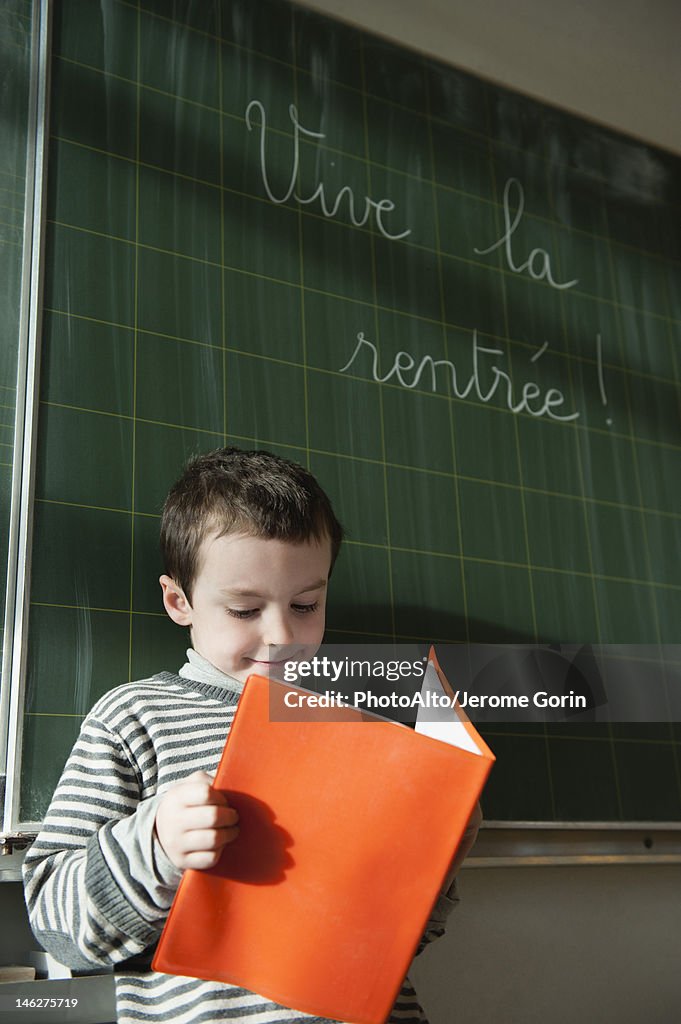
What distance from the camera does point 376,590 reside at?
1291 mm

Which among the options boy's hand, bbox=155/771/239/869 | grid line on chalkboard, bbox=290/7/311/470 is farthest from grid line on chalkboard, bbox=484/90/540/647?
boy's hand, bbox=155/771/239/869

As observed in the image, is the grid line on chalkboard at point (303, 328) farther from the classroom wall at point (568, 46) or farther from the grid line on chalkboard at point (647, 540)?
the grid line on chalkboard at point (647, 540)

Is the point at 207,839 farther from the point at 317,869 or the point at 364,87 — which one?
the point at 364,87

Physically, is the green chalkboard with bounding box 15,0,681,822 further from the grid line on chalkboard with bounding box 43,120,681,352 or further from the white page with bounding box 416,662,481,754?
the white page with bounding box 416,662,481,754

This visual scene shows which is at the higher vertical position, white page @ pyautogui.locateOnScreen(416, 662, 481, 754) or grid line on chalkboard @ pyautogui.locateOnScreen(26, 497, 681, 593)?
grid line on chalkboard @ pyautogui.locateOnScreen(26, 497, 681, 593)

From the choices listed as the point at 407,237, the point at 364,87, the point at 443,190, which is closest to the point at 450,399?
the point at 407,237

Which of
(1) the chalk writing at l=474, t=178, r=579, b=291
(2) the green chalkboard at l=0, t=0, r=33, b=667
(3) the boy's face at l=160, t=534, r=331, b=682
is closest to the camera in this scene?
(3) the boy's face at l=160, t=534, r=331, b=682

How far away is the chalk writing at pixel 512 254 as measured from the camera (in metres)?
1.62

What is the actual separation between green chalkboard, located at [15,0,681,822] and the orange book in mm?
427

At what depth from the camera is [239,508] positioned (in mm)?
963

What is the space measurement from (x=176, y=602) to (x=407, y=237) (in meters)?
0.77

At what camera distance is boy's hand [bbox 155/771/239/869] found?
0.63 meters

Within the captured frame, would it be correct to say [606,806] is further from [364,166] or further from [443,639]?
[364,166]

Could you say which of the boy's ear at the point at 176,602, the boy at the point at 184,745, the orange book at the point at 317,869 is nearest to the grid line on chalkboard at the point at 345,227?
the boy at the point at 184,745
